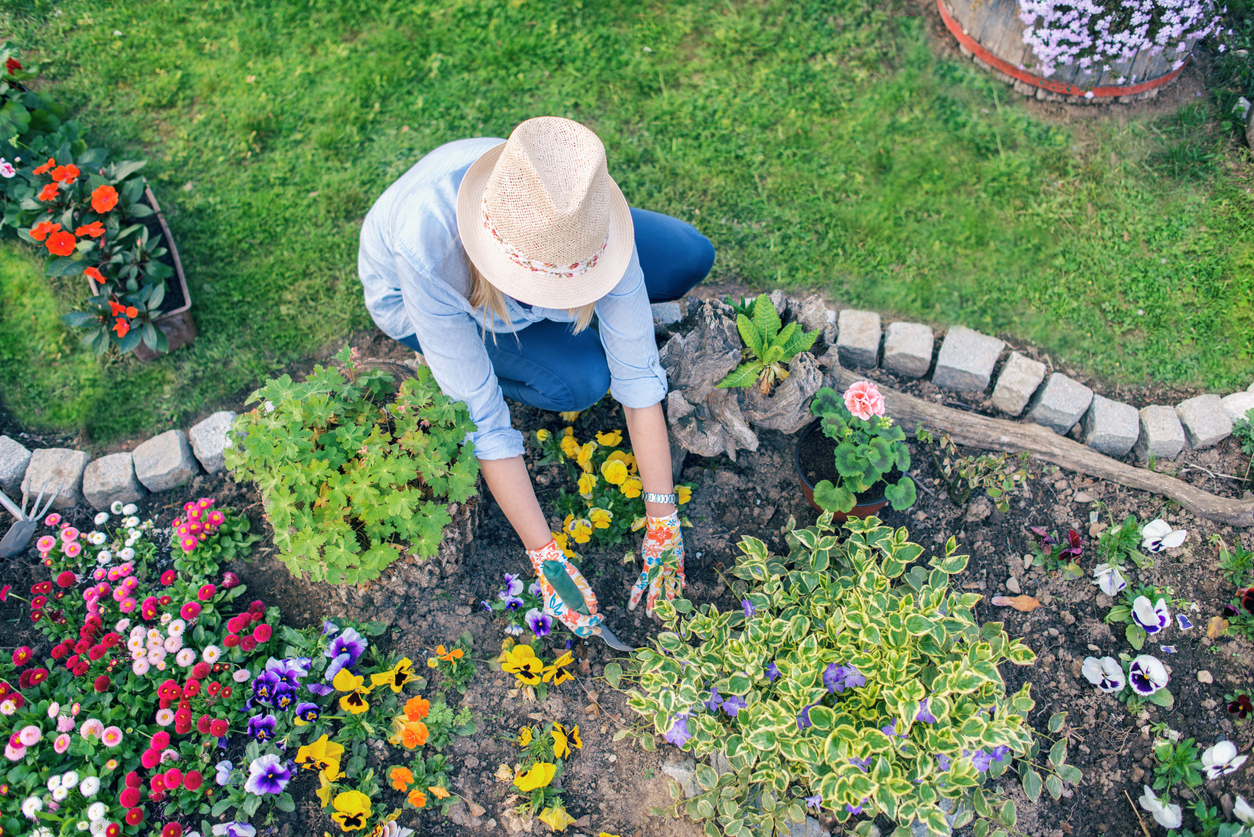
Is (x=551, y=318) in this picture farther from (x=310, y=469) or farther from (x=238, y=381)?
(x=238, y=381)

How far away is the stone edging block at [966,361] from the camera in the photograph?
10.2 feet

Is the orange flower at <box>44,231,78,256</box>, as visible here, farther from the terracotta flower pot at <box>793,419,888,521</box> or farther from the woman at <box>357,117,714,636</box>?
the terracotta flower pot at <box>793,419,888,521</box>

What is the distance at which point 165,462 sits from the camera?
295cm

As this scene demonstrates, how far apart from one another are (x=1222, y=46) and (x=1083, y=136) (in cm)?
89

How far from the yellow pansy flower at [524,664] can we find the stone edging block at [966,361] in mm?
2036

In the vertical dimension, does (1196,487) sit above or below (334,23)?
below

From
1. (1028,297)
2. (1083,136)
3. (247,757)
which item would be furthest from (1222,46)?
(247,757)

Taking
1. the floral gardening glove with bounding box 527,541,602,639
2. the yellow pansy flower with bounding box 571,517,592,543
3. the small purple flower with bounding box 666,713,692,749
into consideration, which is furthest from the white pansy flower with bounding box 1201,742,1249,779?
the yellow pansy flower with bounding box 571,517,592,543

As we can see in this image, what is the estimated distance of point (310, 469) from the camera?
224 centimetres

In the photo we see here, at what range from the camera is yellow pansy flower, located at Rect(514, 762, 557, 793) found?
→ 2.23m

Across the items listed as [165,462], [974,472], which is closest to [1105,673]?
[974,472]

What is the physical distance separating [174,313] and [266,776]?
2048mm

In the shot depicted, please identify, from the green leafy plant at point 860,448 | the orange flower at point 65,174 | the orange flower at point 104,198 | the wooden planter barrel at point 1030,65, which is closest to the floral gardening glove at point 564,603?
the green leafy plant at point 860,448

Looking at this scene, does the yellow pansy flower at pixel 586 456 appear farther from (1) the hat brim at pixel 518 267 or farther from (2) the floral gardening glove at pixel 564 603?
(1) the hat brim at pixel 518 267
